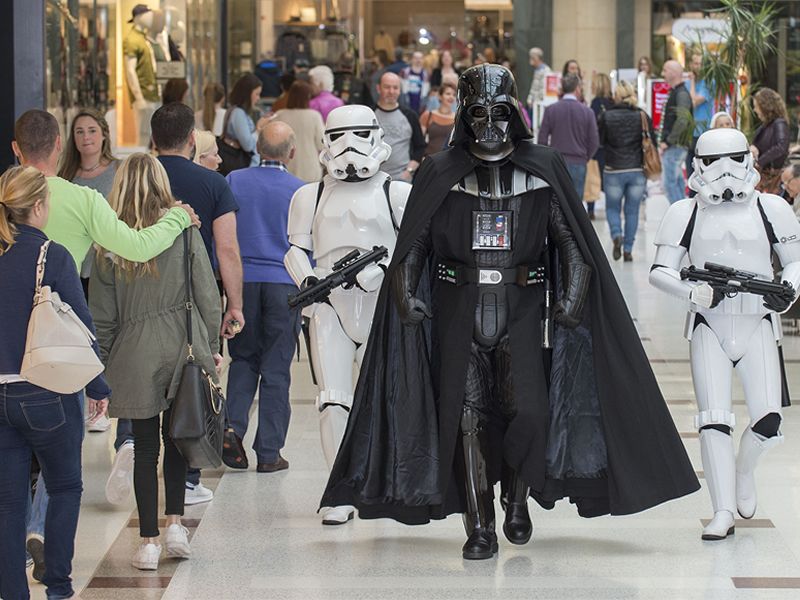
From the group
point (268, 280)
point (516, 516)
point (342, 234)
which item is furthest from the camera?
point (268, 280)

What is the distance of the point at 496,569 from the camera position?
5023 mm

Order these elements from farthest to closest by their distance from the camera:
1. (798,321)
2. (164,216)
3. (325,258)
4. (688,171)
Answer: (688,171) < (798,321) < (325,258) < (164,216)

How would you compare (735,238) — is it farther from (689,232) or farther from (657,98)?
(657,98)

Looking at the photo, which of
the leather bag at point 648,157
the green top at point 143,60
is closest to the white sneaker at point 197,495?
the green top at point 143,60

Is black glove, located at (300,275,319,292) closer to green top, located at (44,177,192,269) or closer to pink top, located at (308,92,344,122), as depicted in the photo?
green top, located at (44,177,192,269)

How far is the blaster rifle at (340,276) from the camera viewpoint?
534cm

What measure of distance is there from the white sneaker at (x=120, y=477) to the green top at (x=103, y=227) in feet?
2.65

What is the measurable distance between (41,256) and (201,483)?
234 cm

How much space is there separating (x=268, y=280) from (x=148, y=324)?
61.6 inches

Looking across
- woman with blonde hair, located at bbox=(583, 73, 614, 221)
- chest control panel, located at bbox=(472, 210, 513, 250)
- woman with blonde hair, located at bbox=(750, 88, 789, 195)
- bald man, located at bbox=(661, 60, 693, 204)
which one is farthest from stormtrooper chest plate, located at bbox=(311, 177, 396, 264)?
woman with blonde hair, located at bbox=(583, 73, 614, 221)

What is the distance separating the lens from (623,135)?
1390cm

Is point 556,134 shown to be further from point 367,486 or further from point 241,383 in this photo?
point 367,486

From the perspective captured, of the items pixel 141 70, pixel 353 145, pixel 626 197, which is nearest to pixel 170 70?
pixel 141 70

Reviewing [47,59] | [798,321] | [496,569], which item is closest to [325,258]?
[496,569]
